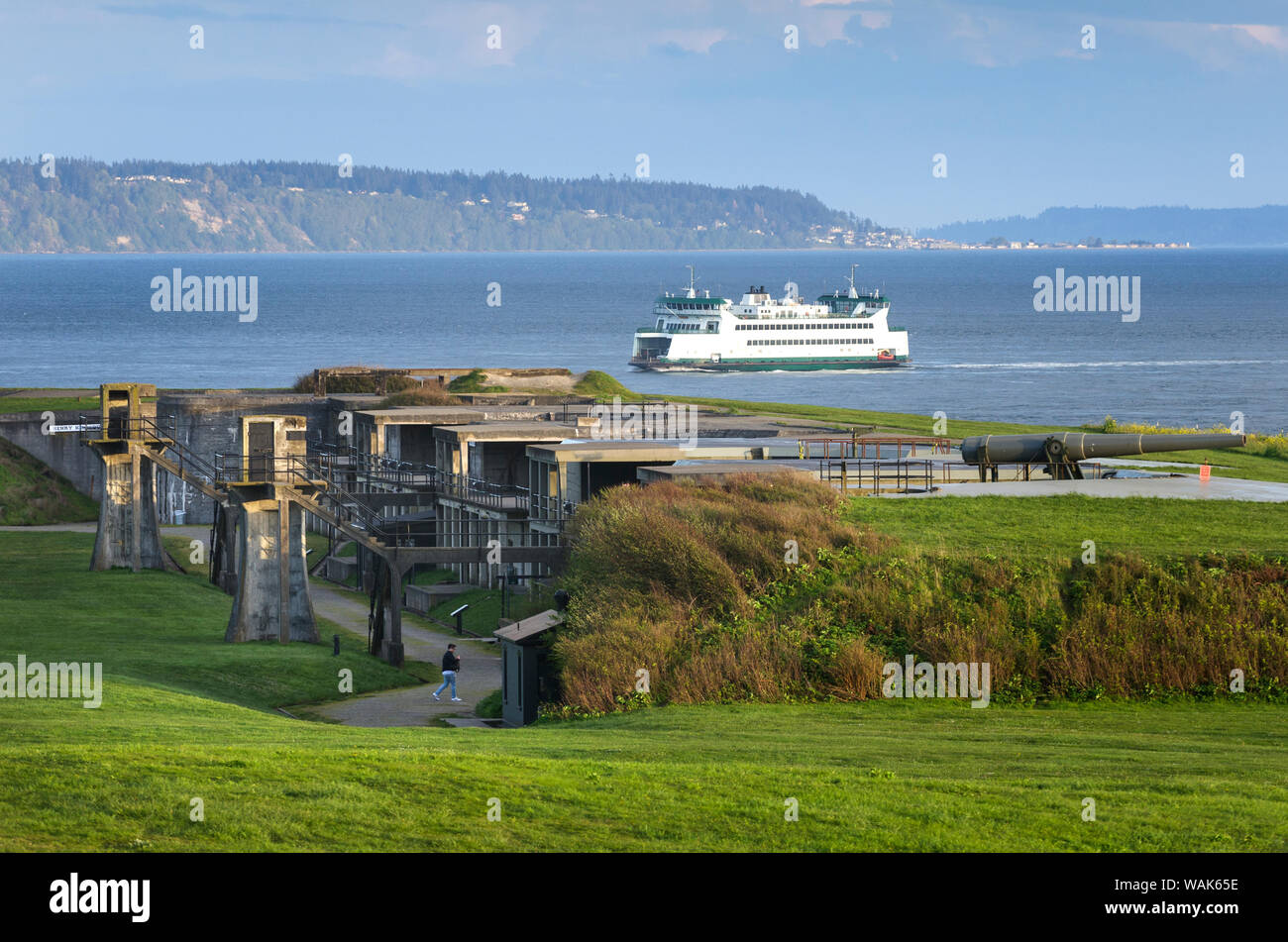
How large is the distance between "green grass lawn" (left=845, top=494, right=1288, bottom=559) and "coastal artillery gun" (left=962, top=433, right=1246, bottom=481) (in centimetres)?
283

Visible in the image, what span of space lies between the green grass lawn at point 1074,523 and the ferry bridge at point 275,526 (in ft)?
25.7

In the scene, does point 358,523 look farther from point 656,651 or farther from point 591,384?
point 591,384

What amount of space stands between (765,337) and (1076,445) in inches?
4255

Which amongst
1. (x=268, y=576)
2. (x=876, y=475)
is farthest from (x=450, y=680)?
(x=876, y=475)

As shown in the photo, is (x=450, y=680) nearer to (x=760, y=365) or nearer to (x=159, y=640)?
(x=159, y=640)

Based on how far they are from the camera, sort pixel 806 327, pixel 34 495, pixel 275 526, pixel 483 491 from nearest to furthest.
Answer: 1. pixel 275 526
2. pixel 483 491
3. pixel 34 495
4. pixel 806 327

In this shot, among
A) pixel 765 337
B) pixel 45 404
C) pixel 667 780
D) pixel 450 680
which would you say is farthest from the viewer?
pixel 765 337

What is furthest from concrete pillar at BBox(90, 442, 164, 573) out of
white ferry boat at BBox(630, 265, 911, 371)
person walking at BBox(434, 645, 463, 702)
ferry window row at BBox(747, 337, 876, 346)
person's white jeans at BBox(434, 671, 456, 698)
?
ferry window row at BBox(747, 337, 876, 346)

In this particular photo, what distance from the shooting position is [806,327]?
147000 mm

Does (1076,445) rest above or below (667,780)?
above

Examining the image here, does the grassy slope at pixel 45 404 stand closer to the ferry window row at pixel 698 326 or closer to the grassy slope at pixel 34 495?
the grassy slope at pixel 34 495

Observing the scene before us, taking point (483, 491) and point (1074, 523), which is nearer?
point (1074, 523)

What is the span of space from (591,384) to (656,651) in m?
59.0

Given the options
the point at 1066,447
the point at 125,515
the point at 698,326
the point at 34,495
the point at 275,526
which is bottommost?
the point at 34,495
